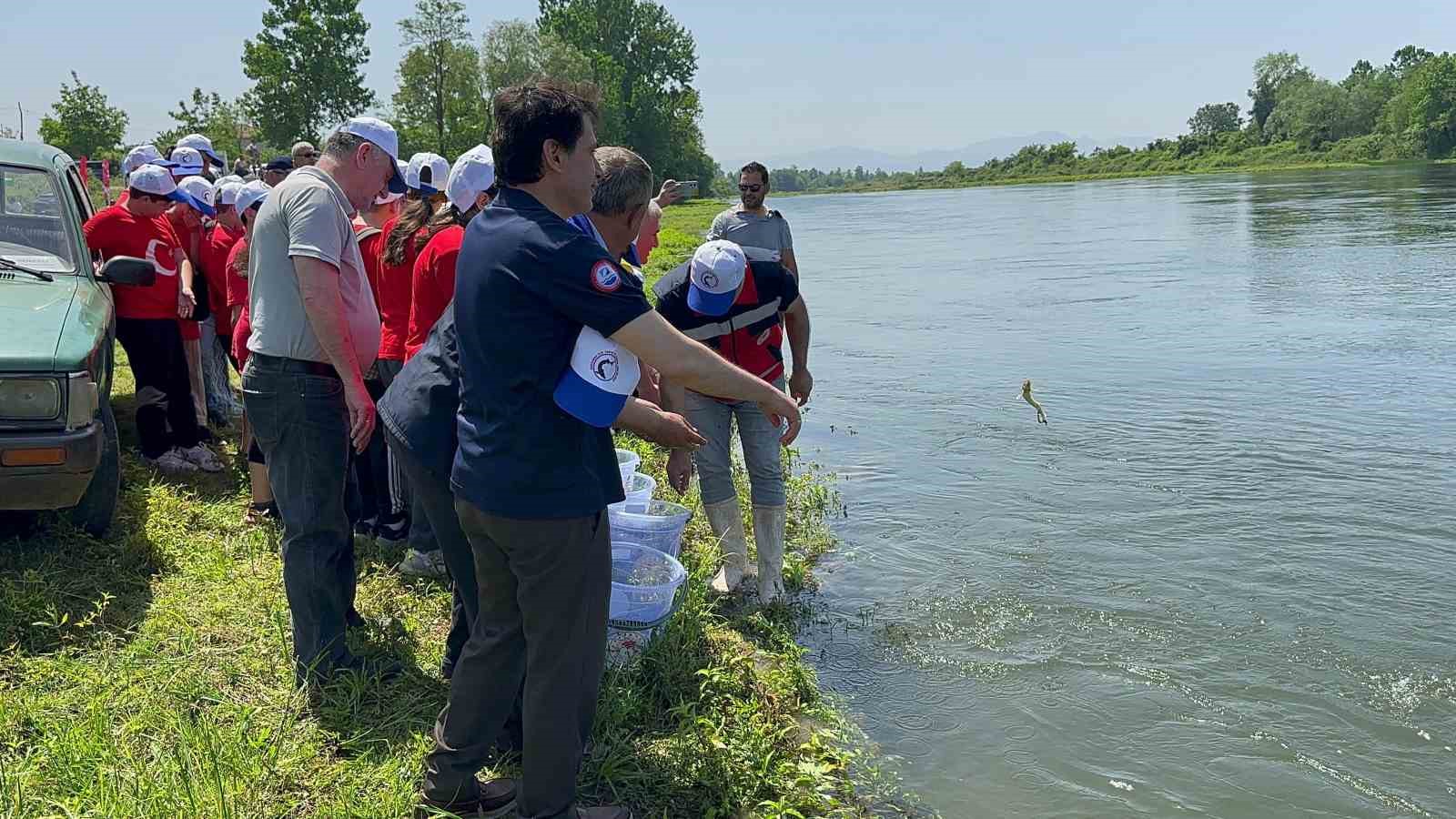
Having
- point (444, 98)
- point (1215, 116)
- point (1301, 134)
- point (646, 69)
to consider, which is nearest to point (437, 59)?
point (444, 98)

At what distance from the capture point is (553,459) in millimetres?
2824

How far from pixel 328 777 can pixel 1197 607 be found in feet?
14.2

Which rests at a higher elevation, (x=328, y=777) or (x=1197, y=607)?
(x=328, y=777)

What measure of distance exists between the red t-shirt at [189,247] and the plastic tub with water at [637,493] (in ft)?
11.6

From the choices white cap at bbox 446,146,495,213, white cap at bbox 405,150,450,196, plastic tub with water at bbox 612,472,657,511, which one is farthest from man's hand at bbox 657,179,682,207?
white cap at bbox 446,146,495,213

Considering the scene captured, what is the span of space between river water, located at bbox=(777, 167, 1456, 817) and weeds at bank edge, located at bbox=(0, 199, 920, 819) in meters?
0.56

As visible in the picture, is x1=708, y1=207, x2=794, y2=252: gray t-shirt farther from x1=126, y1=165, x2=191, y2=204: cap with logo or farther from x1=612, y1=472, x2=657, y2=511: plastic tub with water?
x1=126, y1=165, x2=191, y2=204: cap with logo

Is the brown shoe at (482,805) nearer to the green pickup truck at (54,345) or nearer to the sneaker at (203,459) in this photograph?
the green pickup truck at (54,345)

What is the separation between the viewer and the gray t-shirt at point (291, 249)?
3.73 metres

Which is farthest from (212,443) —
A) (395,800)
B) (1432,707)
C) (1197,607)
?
(1432,707)

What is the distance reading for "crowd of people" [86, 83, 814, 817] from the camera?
2.75 m

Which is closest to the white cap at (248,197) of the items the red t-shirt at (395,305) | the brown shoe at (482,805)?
the red t-shirt at (395,305)

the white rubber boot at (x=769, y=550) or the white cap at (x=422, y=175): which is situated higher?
the white cap at (x=422, y=175)

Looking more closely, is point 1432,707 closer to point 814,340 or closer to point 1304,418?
point 1304,418
